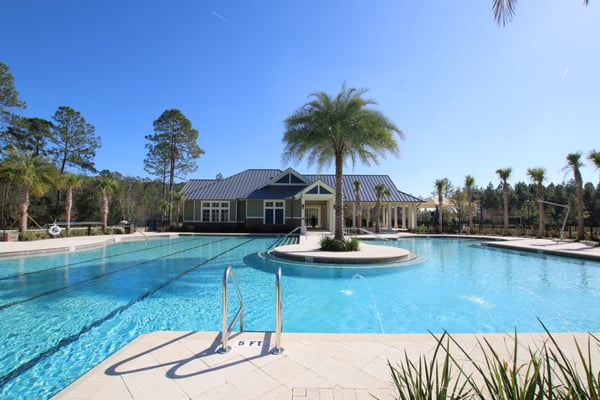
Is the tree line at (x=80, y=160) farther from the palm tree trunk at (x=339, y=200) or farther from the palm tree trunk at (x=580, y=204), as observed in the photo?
the palm tree trunk at (x=580, y=204)

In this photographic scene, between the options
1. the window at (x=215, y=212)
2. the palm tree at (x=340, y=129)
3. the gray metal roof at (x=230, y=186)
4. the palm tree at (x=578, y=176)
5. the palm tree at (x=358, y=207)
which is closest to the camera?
the palm tree at (x=340, y=129)

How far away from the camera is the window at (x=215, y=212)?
2614 cm

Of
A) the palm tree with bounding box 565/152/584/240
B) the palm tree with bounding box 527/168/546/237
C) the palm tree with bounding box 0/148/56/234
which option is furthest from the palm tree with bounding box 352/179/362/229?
the palm tree with bounding box 0/148/56/234

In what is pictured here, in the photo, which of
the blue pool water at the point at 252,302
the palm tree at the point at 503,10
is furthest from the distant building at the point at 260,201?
the palm tree at the point at 503,10

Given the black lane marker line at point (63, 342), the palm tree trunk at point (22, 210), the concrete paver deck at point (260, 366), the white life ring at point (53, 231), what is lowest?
the black lane marker line at point (63, 342)

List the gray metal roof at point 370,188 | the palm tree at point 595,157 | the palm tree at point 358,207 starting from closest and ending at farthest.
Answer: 1. the palm tree at point 595,157
2. the palm tree at point 358,207
3. the gray metal roof at point 370,188

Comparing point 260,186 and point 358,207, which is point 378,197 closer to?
point 358,207

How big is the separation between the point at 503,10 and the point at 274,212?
2216 centimetres

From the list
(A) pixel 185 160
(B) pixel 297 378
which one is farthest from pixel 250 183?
(B) pixel 297 378

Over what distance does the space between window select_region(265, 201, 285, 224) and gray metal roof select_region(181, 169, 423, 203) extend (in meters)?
0.82

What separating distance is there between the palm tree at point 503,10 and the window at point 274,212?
21771 mm

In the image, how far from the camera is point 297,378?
2.88 m

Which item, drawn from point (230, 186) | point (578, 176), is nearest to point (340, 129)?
point (578, 176)

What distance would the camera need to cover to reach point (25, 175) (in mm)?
17219
